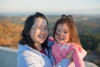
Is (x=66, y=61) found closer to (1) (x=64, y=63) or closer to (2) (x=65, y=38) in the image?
(1) (x=64, y=63)

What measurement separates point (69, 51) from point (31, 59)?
0.32m

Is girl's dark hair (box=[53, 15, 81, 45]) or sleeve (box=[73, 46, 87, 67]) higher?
girl's dark hair (box=[53, 15, 81, 45])

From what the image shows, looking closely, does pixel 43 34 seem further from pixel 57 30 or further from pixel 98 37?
pixel 98 37

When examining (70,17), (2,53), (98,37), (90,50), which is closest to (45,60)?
(70,17)

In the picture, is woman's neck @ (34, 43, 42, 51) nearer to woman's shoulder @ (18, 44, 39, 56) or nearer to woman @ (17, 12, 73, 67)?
woman @ (17, 12, 73, 67)

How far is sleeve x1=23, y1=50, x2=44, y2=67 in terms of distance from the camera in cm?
153

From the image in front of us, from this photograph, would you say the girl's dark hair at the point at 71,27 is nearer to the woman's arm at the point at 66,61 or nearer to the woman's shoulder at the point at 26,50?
the woman's arm at the point at 66,61

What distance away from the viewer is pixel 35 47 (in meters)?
1.73

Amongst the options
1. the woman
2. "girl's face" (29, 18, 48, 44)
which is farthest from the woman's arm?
"girl's face" (29, 18, 48, 44)

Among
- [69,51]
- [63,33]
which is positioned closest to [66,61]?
[69,51]

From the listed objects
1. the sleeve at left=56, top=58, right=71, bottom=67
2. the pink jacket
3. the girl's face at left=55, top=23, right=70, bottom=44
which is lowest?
the sleeve at left=56, top=58, right=71, bottom=67

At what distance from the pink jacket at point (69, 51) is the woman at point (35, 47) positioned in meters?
0.05

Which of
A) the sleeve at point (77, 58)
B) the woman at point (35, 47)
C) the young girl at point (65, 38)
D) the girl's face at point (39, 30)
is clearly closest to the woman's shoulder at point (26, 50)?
the woman at point (35, 47)

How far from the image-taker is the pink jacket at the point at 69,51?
1537 millimetres
